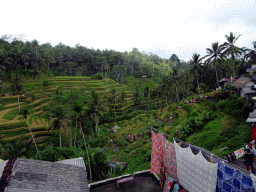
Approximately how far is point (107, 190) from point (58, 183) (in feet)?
9.09

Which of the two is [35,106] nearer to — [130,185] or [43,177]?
[43,177]

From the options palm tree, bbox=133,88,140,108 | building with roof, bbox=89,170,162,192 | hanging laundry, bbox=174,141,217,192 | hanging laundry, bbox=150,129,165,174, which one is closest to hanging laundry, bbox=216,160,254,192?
hanging laundry, bbox=174,141,217,192

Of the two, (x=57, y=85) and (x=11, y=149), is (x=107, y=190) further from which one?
(x=57, y=85)

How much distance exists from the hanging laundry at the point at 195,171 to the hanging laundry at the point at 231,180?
20 centimetres

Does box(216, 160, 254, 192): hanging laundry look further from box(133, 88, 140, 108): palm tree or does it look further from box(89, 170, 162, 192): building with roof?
box(133, 88, 140, 108): palm tree

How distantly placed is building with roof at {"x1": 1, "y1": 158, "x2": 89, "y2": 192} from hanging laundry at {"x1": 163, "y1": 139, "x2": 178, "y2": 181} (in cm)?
378

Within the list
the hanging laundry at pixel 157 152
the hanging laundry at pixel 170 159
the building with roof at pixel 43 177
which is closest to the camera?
the building with roof at pixel 43 177

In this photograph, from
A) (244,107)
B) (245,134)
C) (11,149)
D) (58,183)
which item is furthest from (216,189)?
(11,149)

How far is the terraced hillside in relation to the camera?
2820cm

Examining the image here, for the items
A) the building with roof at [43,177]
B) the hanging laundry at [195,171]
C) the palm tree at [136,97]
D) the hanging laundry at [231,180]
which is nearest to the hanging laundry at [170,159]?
the hanging laundry at [195,171]

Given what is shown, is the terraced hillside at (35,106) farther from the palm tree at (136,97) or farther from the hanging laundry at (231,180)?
the hanging laundry at (231,180)

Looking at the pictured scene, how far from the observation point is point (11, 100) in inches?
1419

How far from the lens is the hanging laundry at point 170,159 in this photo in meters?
7.09

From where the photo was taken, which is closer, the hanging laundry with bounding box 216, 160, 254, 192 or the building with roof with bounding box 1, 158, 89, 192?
the hanging laundry with bounding box 216, 160, 254, 192
